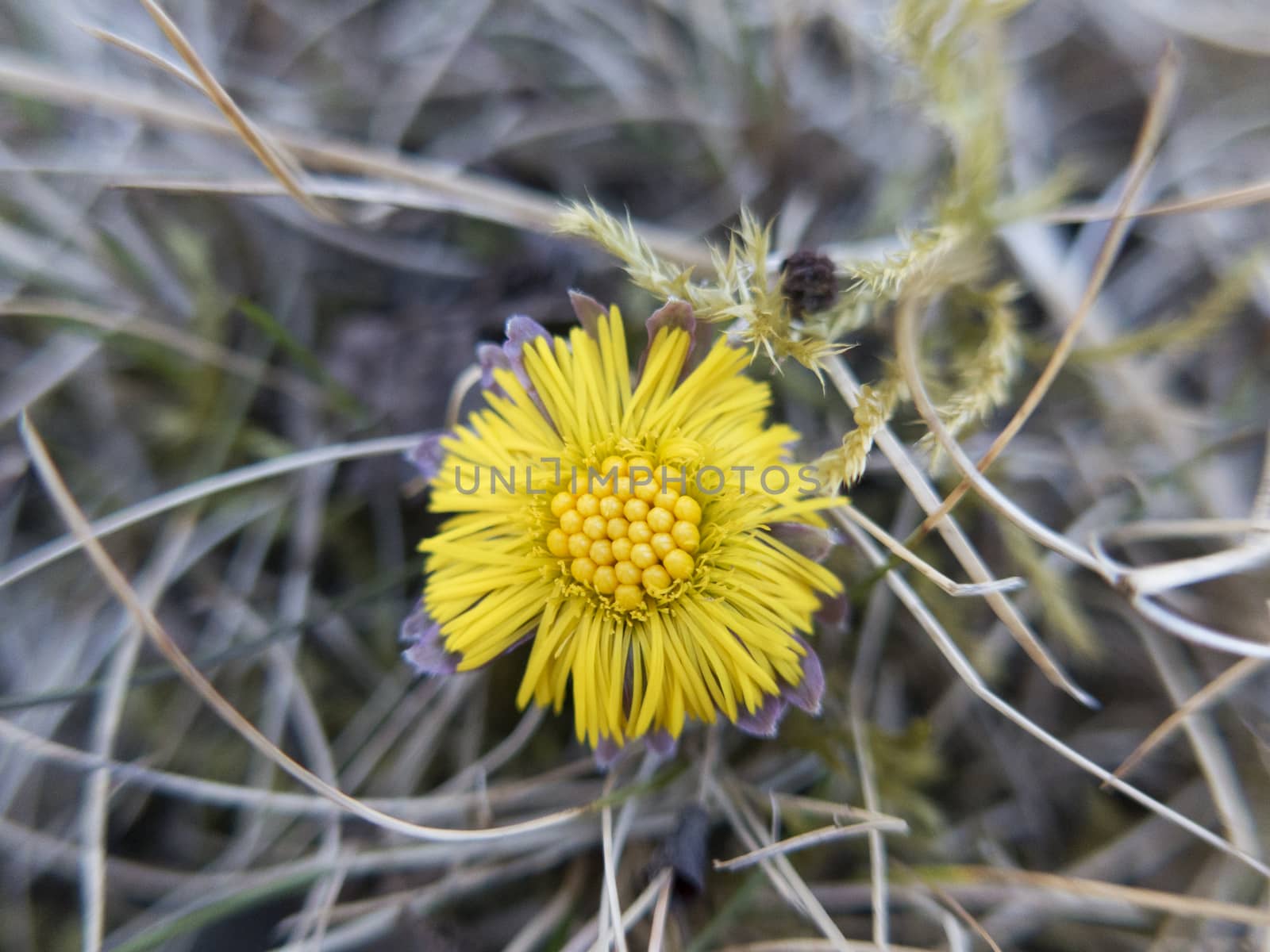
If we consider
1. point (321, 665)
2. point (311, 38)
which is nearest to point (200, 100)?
point (311, 38)

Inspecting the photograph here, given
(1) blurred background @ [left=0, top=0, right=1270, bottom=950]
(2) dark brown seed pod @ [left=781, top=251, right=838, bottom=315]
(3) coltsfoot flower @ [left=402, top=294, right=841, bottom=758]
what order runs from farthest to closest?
(1) blurred background @ [left=0, top=0, right=1270, bottom=950] → (2) dark brown seed pod @ [left=781, top=251, right=838, bottom=315] → (3) coltsfoot flower @ [left=402, top=294, right=841, bottom=758]

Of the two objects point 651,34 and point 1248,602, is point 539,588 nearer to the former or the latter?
point 1248,602

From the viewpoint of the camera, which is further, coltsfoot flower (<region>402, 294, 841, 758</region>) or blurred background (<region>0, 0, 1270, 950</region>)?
blurred background (<region>0, 0, 1270, 950</region>)

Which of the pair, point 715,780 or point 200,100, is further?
point 200,100

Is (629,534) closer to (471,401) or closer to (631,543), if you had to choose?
(631,543)

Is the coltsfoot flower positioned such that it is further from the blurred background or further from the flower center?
the blurred background

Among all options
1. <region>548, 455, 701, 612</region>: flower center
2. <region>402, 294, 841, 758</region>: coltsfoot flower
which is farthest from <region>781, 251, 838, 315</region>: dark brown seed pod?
<region>548, 455, 701, 612</region>: flower center

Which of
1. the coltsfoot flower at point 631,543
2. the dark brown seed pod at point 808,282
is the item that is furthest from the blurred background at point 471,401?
the coltsfoot flower at point 631,543
